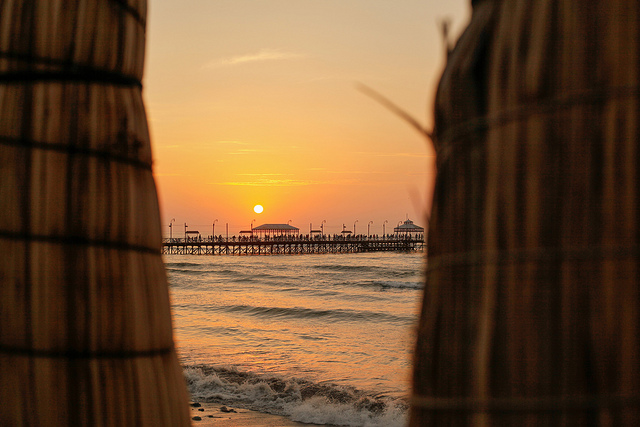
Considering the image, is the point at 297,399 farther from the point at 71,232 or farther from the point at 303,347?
the point at 71,232

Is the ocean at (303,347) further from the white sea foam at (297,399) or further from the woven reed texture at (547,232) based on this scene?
the woven reed texture at (547,232)

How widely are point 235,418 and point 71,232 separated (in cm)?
865

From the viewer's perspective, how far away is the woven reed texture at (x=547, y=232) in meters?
0.73

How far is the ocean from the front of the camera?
10102 millimetres

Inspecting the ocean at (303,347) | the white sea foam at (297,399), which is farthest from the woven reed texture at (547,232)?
the white sea foam at (297,399)

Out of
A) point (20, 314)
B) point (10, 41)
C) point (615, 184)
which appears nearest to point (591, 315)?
point (615, 184)

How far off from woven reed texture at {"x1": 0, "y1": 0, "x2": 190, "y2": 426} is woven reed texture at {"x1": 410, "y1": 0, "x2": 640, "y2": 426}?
56cm

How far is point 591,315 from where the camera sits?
74 centimetres

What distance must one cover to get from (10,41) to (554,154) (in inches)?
38.1

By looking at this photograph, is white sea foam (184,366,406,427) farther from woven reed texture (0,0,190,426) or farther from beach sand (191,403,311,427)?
woven reed texture (0,0,190,426)

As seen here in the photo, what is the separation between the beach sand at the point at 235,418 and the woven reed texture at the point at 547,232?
8.36 metres

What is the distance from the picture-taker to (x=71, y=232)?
1.06m

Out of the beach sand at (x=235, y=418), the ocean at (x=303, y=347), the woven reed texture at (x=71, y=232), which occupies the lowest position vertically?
the ocean at (x=303, y=347)

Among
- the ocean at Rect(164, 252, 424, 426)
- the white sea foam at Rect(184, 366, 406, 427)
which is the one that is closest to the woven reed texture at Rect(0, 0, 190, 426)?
the ocean at Rect(164, 252, 424, 426)
